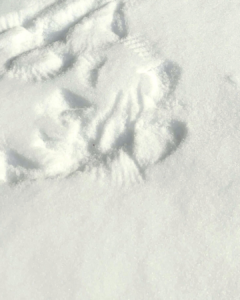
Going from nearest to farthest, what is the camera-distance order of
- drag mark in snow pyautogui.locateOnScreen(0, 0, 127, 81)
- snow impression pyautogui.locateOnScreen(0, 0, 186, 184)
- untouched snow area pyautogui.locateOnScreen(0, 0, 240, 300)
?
1. untouched snow area pyautogui.locateOnScreen(0, 0, 240, 300)
2. snow impression pyautogui.locateOnScreen(0, 0, 186, 184)
3. drag mark in snow pyautogui.locateOnScreen(0, 0, 127, 81)

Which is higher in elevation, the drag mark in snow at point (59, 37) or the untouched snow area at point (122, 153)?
the drag mark in snow at point (59, 37)

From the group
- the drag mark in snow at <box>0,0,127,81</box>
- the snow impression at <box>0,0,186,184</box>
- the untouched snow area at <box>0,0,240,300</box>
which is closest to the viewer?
the untouched snow area at <box>0,0,240,300</box>

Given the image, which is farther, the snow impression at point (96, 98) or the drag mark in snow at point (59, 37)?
the drag mark in snow at point (59, 37)

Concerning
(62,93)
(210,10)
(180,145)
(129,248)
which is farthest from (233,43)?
(129,248)

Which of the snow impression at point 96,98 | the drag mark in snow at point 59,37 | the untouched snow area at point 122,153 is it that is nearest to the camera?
the untouched snow area at point 122,153

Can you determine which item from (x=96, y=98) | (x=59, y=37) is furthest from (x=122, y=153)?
(x=59, y=37)

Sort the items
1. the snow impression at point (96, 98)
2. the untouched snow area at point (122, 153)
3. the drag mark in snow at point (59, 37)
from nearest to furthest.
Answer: the untouched snow area at point (122, 153) < the snow impression at point (96, 98) < the drag mark in snow at point (59, 37)

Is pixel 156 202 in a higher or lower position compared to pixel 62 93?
lower

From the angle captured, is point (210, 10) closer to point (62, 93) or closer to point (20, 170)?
point (62, 93)

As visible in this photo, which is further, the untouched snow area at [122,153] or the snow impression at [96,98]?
the snow impression at [96,98]
